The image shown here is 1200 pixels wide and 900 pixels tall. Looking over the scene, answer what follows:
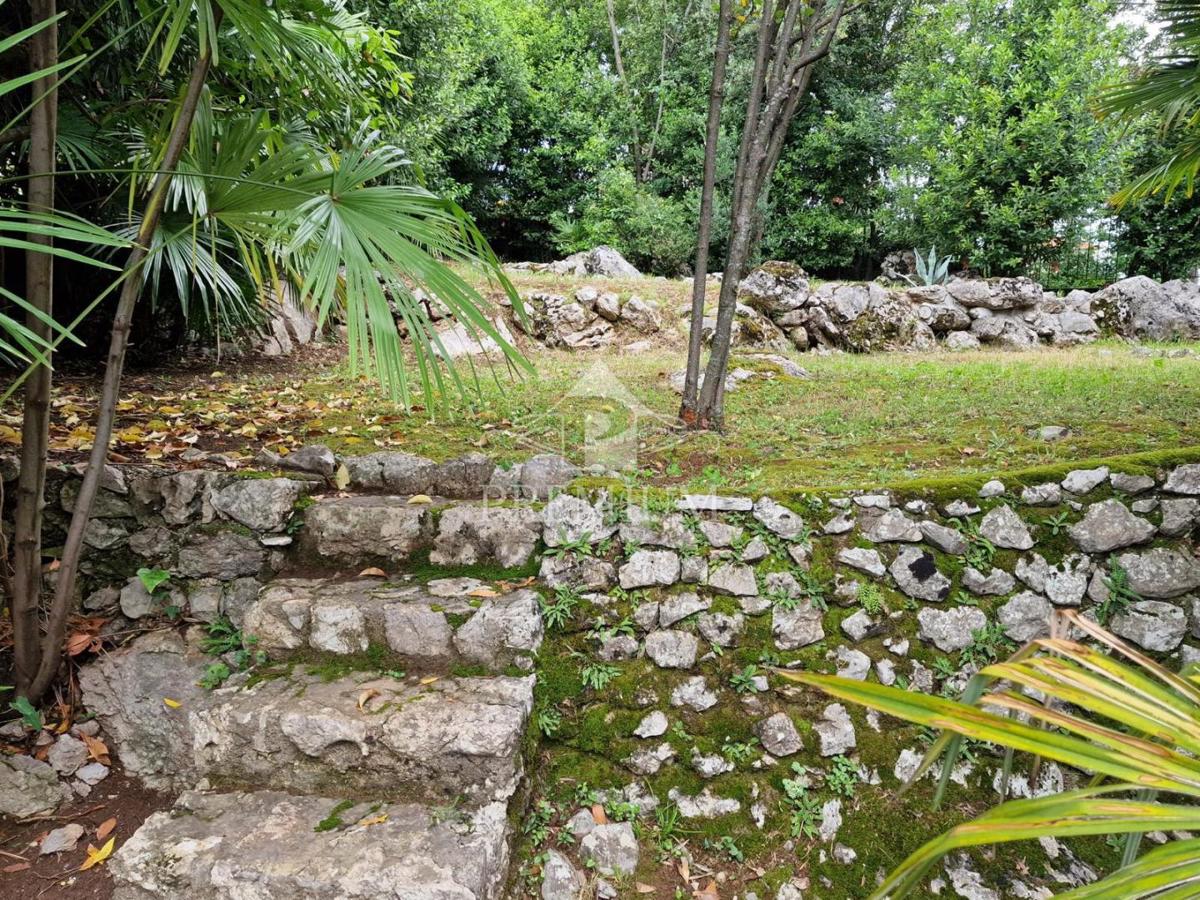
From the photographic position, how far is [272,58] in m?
2.05

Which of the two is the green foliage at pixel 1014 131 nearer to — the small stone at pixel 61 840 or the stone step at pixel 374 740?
the stone step at pixel 374 740

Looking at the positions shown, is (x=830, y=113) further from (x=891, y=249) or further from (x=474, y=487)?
(x=474, y=487)

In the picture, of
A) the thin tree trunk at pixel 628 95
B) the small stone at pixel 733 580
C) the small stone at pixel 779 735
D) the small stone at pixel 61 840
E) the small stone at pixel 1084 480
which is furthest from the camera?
the thin tree trunk at pixel 628 95

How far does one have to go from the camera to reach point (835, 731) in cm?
239

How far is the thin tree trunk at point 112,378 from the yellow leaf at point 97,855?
0.59 metres

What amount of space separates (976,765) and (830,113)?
1432cm

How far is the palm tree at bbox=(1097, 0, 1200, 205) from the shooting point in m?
3.19

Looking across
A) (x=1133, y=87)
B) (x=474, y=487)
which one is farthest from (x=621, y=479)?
(x=1133, y=87)

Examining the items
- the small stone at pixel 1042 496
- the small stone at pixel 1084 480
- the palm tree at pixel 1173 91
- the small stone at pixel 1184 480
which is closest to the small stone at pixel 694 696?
the small stone at pixel 1042 496

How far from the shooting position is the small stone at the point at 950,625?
254 cm

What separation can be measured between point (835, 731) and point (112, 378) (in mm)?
2710

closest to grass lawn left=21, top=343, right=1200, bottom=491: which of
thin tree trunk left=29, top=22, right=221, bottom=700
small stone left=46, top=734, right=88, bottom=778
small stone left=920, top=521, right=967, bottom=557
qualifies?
small stone left=920, top=521, right=967, bottom=557

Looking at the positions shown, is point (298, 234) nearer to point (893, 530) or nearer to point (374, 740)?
point (374, 740)

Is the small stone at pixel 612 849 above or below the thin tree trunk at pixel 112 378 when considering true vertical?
below
